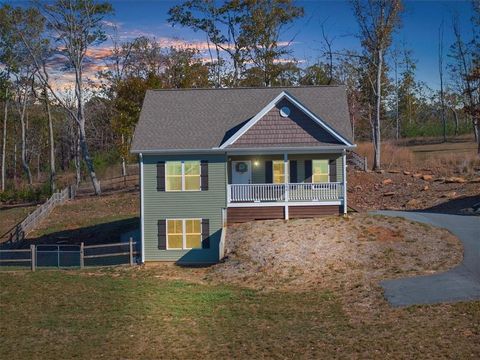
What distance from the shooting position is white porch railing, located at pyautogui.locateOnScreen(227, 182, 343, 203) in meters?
27.4

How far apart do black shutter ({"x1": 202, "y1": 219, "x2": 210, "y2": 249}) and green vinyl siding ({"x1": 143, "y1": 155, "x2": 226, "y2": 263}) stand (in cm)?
14

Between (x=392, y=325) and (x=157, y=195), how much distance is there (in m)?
14.2

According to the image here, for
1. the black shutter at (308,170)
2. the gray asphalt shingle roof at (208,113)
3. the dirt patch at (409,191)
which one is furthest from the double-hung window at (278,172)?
the dirt patch at (409,191)

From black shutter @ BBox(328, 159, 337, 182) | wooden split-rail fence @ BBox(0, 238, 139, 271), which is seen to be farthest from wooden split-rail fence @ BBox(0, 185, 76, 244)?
black shutter @ BBox(328, 159, 337, 182)

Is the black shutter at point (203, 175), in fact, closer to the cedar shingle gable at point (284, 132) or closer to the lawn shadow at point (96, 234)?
the cedar shingle gable at point (284, 132)

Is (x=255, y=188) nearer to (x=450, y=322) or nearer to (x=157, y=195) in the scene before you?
(x=157, y=195)

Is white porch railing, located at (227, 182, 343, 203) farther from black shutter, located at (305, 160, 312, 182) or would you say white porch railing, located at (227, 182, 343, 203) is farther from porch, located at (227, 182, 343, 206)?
black shutter, located at (305, 160, 312, 182)

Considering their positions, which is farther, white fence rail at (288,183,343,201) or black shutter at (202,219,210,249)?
white fence rail at (288,183,343,201)

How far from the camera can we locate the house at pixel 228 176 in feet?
88.3

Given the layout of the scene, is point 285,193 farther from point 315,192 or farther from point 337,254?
point 337,254

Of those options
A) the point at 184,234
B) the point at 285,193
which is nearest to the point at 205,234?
the point at 184,234

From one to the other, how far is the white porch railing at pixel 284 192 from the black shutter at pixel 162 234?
3070 millimetres

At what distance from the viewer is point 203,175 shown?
2723cm

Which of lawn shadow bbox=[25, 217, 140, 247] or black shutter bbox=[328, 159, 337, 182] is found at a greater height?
black shutter bbox=[328, 159, 337, 182]
